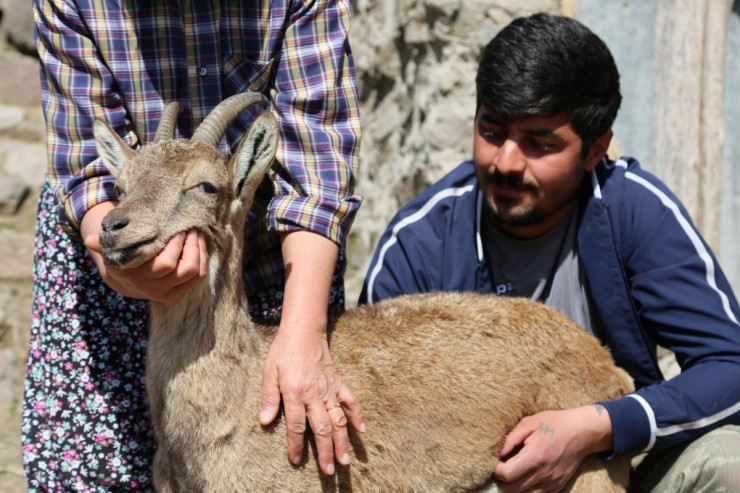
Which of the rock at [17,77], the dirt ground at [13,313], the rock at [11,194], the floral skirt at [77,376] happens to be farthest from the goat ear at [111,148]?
the rock at [17,77]

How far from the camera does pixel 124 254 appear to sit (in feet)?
10.8

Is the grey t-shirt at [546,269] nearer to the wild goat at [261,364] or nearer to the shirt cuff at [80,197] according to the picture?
the wild goat at [261,364]

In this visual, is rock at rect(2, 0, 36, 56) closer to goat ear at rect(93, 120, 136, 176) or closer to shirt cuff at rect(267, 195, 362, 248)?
goat ear at rect(93, 120, 136, 176)

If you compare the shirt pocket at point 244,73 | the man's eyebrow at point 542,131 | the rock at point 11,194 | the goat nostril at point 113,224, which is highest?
the shirt pocket at point 244,73

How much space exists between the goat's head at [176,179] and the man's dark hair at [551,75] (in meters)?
1.37

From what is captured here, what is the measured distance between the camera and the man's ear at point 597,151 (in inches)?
193

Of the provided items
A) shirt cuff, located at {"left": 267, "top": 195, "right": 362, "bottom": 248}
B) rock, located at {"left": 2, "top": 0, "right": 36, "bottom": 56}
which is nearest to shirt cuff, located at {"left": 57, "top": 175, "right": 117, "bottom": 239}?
shirt cuff, located at {"left": 267, "top": 195, "right": 362, "bottom": 248}

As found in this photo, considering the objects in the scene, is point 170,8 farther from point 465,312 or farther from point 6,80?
point 6,80

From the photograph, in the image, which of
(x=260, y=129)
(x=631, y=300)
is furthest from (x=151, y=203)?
(x=631, y=300)

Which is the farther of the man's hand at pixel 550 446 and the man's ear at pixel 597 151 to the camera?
the man's ear at pixel 597 151

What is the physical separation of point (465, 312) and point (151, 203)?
5.33 ft

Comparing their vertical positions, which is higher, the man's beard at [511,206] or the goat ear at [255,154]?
the goat ear at [255,154]

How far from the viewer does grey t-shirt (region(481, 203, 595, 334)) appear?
16.1 ft

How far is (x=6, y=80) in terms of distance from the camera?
26.2ft
